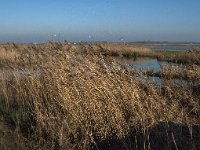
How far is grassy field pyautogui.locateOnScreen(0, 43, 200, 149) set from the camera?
246 inches

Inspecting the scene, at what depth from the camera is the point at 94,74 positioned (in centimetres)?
709

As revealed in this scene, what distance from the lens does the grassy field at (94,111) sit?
6.26 metres

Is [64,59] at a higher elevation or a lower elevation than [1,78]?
higher

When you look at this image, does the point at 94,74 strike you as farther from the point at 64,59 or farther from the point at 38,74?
the point at 38,74

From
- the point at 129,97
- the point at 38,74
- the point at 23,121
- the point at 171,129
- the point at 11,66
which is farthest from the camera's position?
the point at 11,66

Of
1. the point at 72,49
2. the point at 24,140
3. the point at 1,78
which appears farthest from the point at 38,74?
the point at 24,140

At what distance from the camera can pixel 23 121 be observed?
25.1ft

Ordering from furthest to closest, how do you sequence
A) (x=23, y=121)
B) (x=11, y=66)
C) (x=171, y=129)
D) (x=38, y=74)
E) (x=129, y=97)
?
(x=11, y=66) → (x=38, y=74) → (x=23, y=121) → (x=129, y=97) → (x=171, y=129)

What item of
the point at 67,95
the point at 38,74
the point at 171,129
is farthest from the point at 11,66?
the point at 171,129

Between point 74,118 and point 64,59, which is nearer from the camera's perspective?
point 74,118

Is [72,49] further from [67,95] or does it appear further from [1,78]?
[1,78]

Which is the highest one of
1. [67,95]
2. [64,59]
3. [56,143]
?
[64,59]

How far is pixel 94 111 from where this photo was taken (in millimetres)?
6805

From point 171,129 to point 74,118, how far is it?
5.13ft
